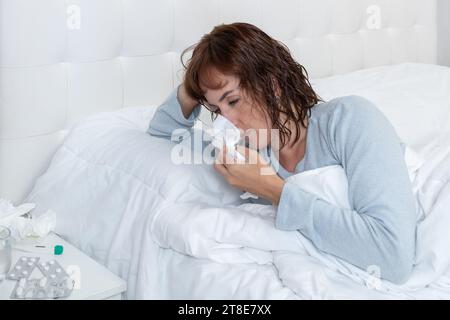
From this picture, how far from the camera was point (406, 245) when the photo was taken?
3.30 ft

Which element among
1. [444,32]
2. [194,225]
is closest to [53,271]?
[194,225]

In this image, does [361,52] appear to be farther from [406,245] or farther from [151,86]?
[406,245]

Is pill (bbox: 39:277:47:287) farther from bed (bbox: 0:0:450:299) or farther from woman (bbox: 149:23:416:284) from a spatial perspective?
woman (bbox: 149:23:416:284)

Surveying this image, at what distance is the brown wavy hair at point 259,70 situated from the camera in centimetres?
117

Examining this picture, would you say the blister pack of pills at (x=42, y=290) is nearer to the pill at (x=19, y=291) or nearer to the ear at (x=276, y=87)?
the pill at (x=19, y=291)

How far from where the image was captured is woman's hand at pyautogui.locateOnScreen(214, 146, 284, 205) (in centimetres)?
112

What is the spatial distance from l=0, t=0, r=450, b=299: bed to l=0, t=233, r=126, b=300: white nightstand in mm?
56

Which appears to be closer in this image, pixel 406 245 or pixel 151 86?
pixel 406 245

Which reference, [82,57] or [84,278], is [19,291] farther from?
[82,57]

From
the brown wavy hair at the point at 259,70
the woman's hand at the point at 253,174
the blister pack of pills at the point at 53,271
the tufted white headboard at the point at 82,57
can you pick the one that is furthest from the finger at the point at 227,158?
the tufted white headboard at the point at 82,57

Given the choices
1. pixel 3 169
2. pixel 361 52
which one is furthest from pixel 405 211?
pixel 361 52

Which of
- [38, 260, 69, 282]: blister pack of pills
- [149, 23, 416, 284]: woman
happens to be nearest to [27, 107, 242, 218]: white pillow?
[149, 23, 416, 284]: woman

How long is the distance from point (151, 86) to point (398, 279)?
0.92 meters
